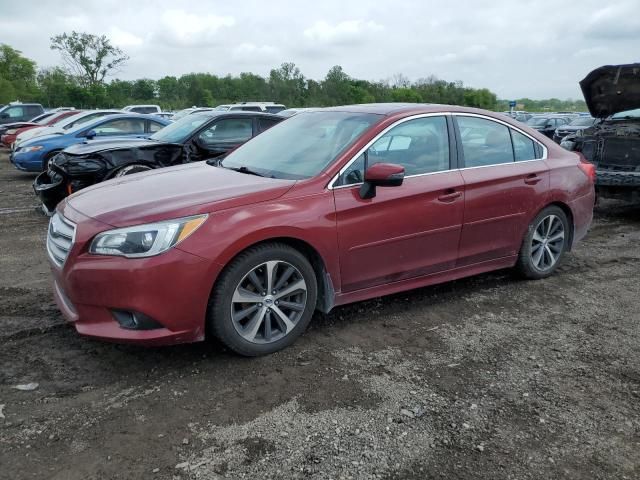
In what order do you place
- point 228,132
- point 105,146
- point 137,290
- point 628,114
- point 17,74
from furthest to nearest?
point 17,74 → point 228,132 → point 628,114 → point 105,146 → point 137,290

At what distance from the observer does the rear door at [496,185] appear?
14.9 feet

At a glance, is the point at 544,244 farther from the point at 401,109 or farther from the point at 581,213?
the point at 401,109

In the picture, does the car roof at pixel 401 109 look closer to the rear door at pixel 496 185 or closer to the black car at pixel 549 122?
the rear door at pixel 496 185

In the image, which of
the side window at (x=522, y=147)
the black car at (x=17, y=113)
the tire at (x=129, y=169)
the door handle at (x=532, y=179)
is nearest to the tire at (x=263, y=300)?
the door handle at (x=532, y=179)

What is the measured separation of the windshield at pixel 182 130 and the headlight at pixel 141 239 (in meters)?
5.78

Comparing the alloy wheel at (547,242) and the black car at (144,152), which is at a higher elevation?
the black car at (144,152)

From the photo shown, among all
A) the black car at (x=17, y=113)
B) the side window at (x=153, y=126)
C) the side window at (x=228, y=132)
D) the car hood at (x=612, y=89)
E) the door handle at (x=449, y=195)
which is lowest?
the door handle at (x=449, y=195)

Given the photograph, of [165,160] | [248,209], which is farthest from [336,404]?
[165,160]

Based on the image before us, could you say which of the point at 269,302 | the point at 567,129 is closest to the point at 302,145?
the point at 269,302

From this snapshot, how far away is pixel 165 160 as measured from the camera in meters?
8.26

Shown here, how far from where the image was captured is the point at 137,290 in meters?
3.17

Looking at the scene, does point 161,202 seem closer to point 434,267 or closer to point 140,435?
point 140,435

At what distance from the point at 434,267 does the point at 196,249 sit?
203cm

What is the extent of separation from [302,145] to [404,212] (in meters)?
0.98
